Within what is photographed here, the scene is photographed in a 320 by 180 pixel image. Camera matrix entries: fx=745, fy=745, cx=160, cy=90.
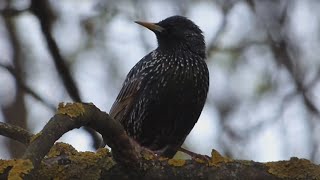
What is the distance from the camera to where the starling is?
17.4ft

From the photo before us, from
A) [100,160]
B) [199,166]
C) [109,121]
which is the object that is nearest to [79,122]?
[109,121]

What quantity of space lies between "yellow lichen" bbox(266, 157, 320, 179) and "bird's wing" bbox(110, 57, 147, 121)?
194 centimetres

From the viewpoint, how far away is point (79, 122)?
126 inches

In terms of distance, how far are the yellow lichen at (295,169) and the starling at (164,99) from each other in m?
1.56

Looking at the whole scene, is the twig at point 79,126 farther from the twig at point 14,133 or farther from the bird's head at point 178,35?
the bird's head at point 178,35

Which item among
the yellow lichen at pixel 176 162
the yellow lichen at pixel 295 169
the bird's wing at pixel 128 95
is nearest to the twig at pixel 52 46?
the bird's wing at pixel 128 95

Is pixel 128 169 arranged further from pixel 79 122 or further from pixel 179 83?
pixel 179 83

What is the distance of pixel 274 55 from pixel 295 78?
A: 1.46 ft

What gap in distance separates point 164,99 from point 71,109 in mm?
2159

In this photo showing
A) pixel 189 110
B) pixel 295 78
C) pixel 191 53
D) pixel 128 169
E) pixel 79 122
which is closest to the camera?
pixel 79 122

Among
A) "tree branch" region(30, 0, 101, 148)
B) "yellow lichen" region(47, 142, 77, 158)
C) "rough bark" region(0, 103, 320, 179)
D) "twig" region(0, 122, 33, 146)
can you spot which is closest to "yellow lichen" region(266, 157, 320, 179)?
"rough bark" region(0, 103, 320, 179)

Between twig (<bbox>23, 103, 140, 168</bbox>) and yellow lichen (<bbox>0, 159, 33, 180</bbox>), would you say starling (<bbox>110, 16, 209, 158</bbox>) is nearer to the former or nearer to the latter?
twig (<bbox>23, 103, 140, 168</bbox>)

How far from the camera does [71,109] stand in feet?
10.5

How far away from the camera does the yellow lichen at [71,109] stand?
317 cm
